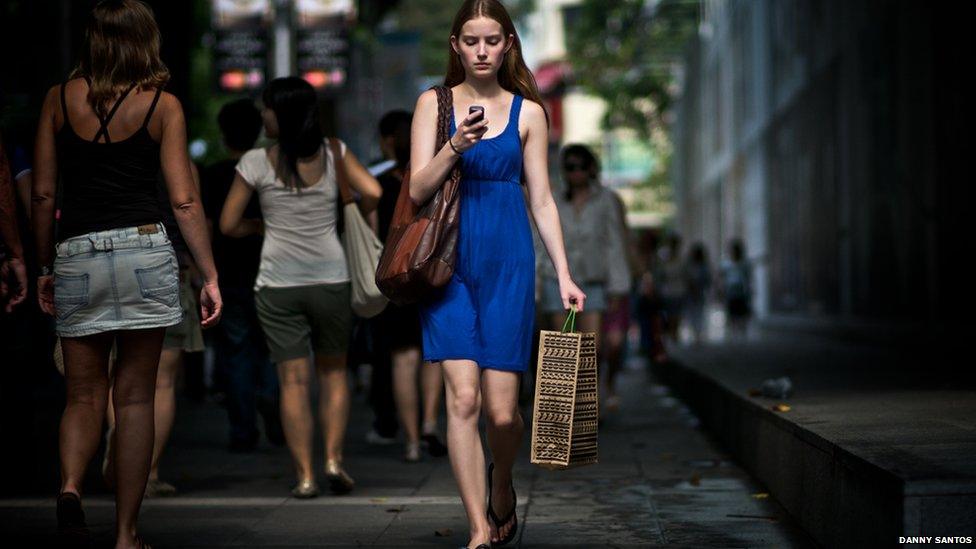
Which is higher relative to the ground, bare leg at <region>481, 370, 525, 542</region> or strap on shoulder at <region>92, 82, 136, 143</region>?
strap on shoulder at <region>92, 82, 136, 143</region>

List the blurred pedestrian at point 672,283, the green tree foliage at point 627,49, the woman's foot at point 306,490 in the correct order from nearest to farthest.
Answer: the woman's foot at point 306,490 → the blurred pedestrian at point 672,283 → the green tree foliage at point 627,49

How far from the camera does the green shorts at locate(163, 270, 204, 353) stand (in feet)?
24.7

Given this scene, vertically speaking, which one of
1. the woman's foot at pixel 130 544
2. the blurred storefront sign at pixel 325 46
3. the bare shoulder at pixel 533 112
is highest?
the blurred storefront sign at pixel 325 46

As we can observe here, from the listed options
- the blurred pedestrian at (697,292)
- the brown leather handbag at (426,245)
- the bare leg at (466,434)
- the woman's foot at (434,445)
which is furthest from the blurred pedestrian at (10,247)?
the blurred pedestrian at (697,292)

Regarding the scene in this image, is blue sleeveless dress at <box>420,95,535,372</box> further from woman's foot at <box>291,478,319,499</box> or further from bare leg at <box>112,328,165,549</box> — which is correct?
woman's foot at <box>291,478,319,499</box>

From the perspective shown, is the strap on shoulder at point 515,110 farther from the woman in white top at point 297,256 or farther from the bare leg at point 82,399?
the woman in white top at point 297,256

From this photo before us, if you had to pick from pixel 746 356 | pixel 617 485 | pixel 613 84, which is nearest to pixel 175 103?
pixel 617 485

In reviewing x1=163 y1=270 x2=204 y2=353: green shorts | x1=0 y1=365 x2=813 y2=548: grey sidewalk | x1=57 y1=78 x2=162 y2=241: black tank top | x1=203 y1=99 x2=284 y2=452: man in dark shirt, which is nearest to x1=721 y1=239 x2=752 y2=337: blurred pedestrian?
x1=0 y1=365 x2=813 y2=548: grey sidewalk

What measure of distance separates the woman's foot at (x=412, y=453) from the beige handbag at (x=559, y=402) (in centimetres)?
356

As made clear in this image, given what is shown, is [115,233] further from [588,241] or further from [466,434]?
[588,241]

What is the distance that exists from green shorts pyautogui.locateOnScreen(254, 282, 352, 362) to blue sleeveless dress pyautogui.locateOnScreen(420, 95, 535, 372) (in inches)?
77.4

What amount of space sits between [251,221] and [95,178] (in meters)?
2.38

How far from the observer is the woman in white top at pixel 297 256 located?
7363mm

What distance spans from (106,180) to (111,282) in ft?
1.11
